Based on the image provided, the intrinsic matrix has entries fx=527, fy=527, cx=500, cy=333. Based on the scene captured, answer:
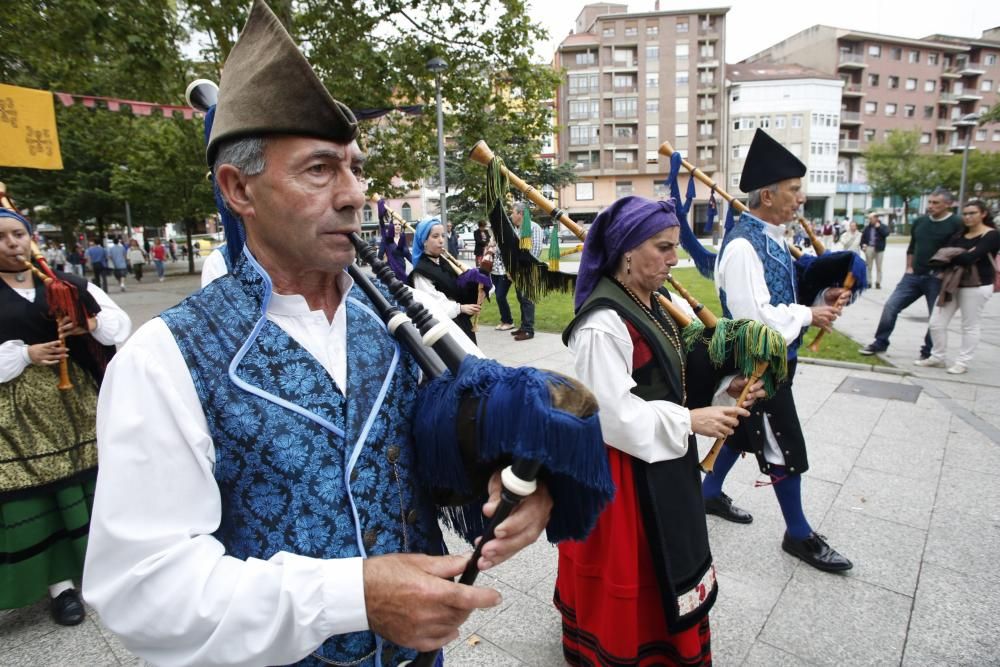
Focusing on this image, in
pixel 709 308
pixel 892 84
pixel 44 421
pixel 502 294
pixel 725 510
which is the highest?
pixel 892 84

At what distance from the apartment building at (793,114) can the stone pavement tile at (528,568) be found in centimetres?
5418

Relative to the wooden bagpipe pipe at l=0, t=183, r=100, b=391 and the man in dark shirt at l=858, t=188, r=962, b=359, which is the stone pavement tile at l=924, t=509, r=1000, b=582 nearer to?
the man in dark shirt at l=858, t=188, r=962, b=359

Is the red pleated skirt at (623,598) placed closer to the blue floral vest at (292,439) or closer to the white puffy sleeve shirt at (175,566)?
the blue floral vest at (292,439)

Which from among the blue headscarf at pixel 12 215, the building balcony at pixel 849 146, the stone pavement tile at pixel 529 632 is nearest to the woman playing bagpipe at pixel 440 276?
the blue headscarf at pixel 12 215

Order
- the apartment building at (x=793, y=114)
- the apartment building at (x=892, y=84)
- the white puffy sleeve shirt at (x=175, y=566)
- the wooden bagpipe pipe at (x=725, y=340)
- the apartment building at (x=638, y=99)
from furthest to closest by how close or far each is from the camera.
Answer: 1. the apartment building at (x=892, y=84)
2. the apartment building at (x=638, y=99)
3. the apartment building at (x=793, y=114)
4. the wooden bagpipe pipe at (x=725, y=340)
5. the white puffy sleeve shirt at (x=175, y=566)

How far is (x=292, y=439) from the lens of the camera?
106cm

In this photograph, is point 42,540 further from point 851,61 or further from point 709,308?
point 851,61

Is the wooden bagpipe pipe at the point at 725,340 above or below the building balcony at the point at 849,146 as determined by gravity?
below

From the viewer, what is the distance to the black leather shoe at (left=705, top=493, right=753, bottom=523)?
3.56 m

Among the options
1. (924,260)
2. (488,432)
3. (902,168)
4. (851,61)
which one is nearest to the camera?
(488,432)

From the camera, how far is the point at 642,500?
2.09 meters

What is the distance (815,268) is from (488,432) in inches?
125

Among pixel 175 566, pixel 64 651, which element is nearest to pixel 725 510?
pixel 175 566

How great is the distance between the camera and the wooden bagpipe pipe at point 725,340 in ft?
7.77
